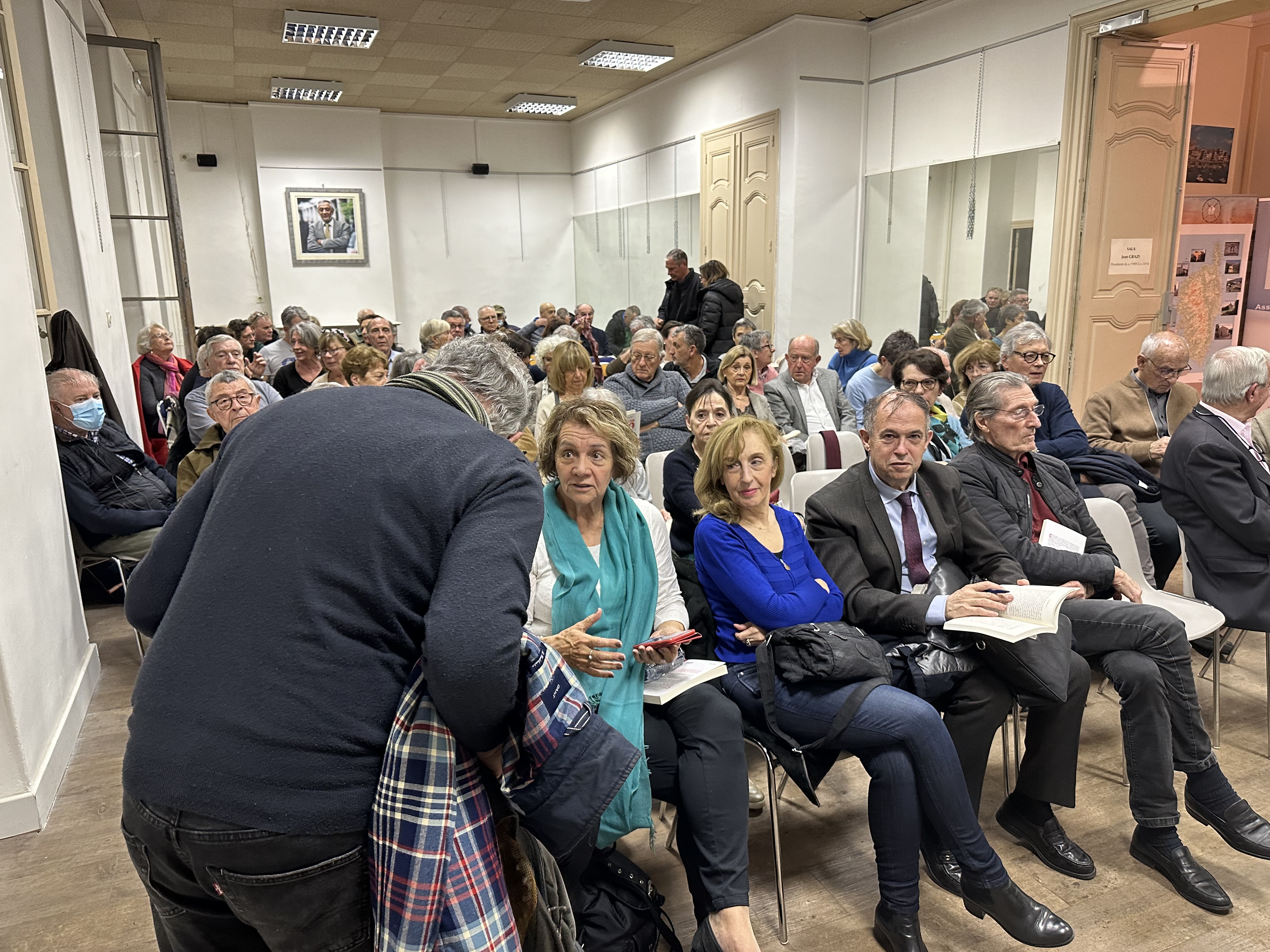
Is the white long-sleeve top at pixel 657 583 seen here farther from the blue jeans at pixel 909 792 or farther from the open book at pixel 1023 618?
the open book at pixel 1023 618

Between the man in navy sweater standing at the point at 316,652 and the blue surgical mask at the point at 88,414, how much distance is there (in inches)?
130

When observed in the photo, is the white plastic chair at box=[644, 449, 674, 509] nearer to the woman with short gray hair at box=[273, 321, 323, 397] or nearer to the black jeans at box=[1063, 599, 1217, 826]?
the black jeans at box=[1063, 599, 1217, 826]

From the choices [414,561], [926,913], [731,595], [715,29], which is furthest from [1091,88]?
[414,561]

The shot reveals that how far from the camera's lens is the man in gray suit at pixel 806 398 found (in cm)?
534

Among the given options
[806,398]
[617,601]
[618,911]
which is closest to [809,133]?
[806,398]

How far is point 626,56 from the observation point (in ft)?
29.3

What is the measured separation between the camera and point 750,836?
271cm

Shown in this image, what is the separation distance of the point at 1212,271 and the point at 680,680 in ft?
24.3

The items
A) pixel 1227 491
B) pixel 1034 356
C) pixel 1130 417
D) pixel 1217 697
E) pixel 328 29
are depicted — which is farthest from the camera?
pixel 328 29

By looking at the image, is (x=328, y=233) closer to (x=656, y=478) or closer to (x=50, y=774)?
(x=656, y=478)

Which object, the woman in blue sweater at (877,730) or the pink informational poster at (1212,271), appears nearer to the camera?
the woman in blue sweater at (877,730)

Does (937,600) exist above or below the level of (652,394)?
below

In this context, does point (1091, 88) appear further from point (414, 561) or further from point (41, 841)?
point (41, 841)

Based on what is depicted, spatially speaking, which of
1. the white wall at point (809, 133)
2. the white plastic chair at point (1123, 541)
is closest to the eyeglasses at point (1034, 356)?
Result: the white plastic chair at point (1123, 541)
